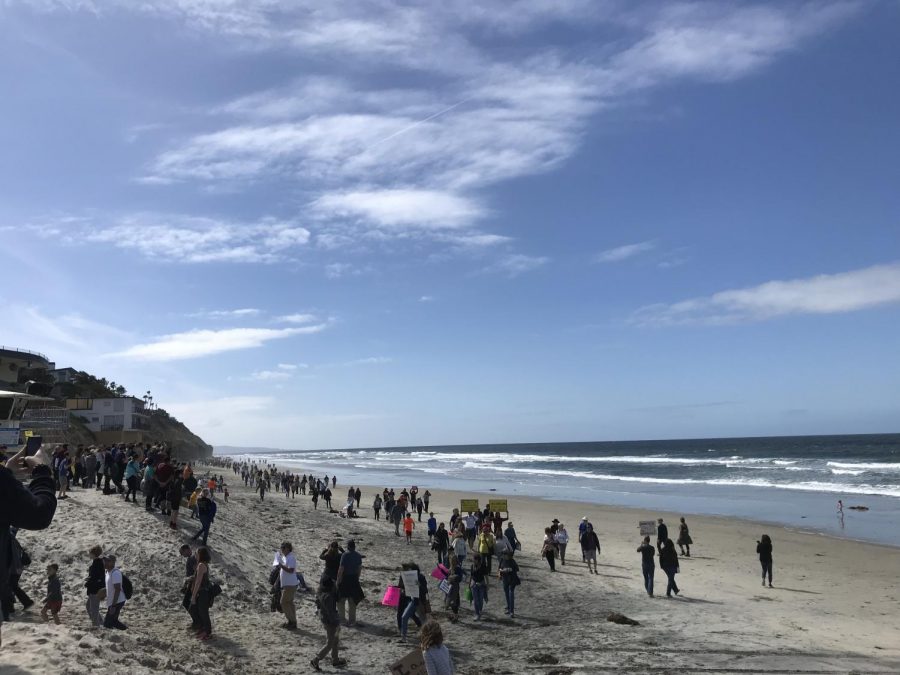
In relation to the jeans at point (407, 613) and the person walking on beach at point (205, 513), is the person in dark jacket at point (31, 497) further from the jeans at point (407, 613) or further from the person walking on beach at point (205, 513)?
the person walking on beach at point (205, 513)

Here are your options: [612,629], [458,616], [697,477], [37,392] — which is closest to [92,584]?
[458,616]

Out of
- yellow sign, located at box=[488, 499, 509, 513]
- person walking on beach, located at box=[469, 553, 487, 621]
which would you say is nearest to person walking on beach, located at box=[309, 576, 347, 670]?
person walking on beach, located at box=[469, 553, 487, 621]

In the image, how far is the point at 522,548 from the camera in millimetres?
23359

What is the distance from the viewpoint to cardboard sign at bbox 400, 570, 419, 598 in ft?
37.5

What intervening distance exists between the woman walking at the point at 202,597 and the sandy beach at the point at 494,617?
25cm

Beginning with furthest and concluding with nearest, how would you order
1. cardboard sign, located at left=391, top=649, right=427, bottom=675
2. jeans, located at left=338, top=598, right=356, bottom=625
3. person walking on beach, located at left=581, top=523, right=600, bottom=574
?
person walking on beach, located at left=581, top=523, right=600, bottom=574
jeans, located at left=338, top=598, right=356, bottom=625
cardboard sign, located at left=391, top=649, right=427, bottom=675

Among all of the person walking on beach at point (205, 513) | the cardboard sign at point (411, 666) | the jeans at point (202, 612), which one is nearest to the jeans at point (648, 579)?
the jeans at point (202, 612)

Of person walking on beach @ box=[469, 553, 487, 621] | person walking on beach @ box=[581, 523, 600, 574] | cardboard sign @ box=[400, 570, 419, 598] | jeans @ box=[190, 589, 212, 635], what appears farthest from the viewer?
person walking on beach @ box=[581, 523, 600, 574]

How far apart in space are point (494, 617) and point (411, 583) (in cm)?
296

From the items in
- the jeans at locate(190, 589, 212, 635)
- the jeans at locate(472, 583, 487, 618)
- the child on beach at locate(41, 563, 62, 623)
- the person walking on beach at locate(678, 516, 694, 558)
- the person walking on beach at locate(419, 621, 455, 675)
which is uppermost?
the person walking on beach at locate(419, 621, 455, 675)

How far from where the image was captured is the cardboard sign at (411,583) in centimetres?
1144

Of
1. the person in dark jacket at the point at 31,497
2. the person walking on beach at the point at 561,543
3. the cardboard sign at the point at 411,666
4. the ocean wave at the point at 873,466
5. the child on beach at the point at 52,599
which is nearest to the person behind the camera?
the person in dark jacket at the point at 31,497

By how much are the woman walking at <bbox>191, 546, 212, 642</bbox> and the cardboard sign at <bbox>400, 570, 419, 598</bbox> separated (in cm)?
329

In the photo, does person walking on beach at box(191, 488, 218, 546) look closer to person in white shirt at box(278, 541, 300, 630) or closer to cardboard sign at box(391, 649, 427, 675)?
person in white shirt at box(278, 541, 300, 630)
